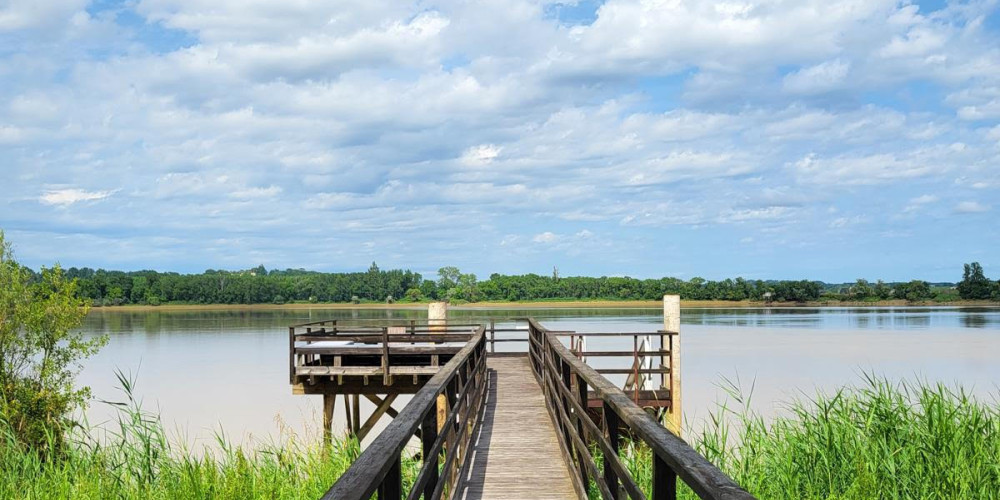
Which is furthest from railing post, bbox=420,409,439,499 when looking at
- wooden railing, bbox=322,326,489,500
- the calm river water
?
the calm river water

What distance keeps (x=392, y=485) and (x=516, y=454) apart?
477 centimetres

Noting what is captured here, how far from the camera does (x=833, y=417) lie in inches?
344

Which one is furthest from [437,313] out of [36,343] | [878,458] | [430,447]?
[430,447]

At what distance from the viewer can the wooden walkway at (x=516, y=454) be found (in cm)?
607

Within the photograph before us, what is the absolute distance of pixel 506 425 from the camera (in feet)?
29.7

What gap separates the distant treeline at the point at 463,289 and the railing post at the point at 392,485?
109816 mm

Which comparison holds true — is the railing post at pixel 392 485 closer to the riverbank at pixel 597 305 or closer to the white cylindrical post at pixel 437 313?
the white cylindrical post at pixel 437 313

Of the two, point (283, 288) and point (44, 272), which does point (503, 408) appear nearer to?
point (44, 272)

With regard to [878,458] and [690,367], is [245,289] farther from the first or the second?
[878,458]

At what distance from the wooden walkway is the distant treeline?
10231 cm

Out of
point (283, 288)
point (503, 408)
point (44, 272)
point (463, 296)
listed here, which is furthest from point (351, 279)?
point (503, 408)

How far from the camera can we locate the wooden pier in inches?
109

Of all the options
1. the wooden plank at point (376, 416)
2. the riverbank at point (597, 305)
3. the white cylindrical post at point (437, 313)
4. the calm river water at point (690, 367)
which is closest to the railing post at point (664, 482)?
the calm river water at point (690, 367)

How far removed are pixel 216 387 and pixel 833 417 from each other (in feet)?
90.1
